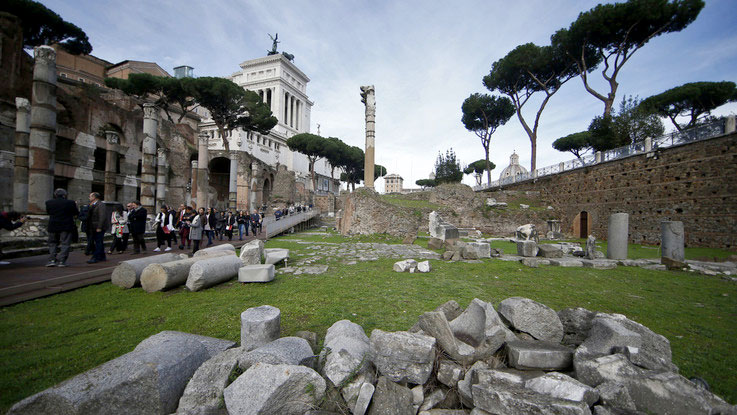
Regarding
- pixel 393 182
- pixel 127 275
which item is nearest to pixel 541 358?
pixel 127 275

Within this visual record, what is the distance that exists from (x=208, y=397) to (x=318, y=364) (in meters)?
0.88

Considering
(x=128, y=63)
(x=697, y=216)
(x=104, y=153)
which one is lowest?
(x=697, y=216)

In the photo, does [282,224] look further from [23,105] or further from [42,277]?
[42,277]

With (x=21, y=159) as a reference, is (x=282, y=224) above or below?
below

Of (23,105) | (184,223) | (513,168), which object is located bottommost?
(184,223)

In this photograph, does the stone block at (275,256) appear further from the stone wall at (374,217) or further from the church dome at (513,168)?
the church dome at (513,168)

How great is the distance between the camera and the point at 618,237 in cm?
1034

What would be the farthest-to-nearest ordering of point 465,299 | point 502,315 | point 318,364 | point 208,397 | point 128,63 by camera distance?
1. point 128,63
2. point 465,299
3. point 502,315
4. point 318,364
5. point 208,397

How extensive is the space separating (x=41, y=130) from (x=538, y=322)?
625 inches

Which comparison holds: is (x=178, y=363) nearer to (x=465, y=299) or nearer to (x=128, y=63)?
(x=465, y=299)

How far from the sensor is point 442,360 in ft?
8.71

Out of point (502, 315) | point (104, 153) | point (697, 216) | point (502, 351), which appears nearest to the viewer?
point (502, 351)

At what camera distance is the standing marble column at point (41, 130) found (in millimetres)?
10227

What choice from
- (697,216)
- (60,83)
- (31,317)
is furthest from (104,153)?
(697,216)
